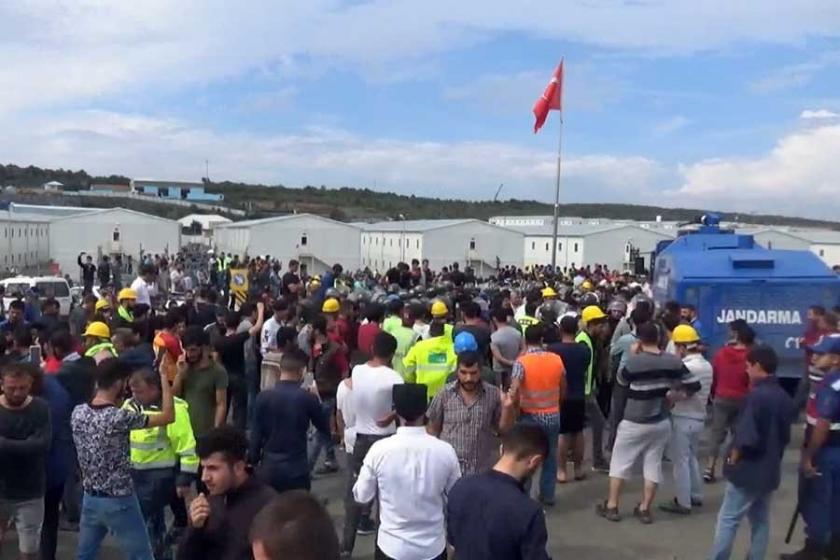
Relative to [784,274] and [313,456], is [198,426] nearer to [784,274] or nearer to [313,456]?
[313,456]

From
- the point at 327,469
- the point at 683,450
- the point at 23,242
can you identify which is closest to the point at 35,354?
the point at 327,469

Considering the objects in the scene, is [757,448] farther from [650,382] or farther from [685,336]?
[685,336]

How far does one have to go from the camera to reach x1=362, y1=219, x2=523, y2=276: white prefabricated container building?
41.2 m

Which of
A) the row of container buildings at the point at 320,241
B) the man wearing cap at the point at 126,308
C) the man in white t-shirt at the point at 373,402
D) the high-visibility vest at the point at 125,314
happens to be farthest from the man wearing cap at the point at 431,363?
the row of container buildings at the point at 320,241

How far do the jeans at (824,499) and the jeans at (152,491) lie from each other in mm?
4660

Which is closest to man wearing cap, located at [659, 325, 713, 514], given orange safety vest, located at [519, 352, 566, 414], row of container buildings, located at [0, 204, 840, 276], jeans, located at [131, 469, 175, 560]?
orange safety vest, located at [519, 352, 566, 414]

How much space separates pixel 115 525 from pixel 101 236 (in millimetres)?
38470

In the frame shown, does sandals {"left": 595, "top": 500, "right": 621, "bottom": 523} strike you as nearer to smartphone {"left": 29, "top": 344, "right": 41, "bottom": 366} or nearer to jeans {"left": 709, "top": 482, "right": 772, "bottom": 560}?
jeans {"left": 709, "top": 482, "right": 772, "bottom": 560}

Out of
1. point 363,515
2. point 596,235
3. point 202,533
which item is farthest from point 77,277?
point 202,533

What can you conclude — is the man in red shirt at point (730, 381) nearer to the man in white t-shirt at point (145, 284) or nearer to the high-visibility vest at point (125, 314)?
the high-visibility vest at point (125, 314)

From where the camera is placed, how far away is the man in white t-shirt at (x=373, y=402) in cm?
660

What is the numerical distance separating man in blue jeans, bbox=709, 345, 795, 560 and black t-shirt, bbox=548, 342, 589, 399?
220cm

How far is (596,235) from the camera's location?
→ 42438mm

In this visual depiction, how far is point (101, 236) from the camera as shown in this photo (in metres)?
41.3
